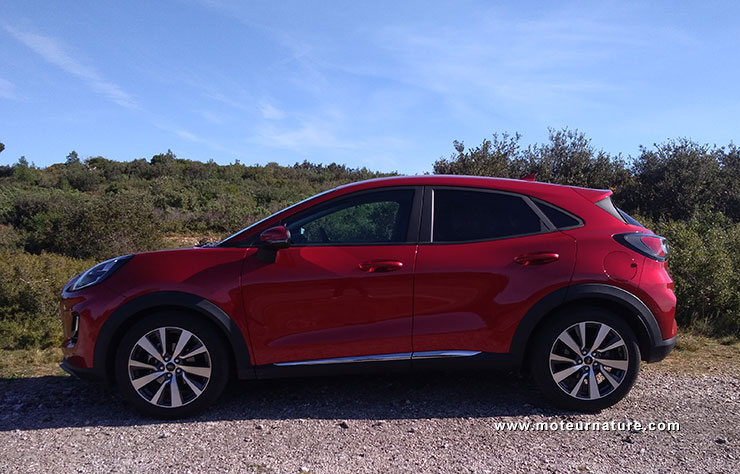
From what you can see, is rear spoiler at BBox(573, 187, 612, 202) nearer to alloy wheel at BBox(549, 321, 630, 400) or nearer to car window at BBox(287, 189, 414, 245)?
alloy wheel at BBox(549, 321, 630, 400)

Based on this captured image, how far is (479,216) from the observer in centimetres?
434

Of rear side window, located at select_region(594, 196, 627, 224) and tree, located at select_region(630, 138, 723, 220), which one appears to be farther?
tree, located at select_region(630, 138, 723, 220)

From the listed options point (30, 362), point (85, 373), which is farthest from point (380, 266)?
point (30, 362)

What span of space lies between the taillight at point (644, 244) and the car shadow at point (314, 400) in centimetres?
130

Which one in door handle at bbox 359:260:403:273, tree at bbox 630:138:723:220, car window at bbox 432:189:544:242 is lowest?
door handle at bbox 359:260:403:273

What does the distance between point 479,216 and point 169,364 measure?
246cm

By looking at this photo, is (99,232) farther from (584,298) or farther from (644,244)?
(644,244)

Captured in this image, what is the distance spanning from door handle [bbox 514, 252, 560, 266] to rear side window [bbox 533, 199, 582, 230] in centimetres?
25

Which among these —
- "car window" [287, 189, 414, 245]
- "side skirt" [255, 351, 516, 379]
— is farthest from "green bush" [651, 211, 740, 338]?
"car window" [287, 189, 414, 245]

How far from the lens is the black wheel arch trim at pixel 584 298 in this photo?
4.12 meters

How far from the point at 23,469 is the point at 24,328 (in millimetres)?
3963

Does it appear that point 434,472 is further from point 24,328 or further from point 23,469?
point 24,328

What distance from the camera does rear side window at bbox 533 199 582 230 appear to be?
169 inches

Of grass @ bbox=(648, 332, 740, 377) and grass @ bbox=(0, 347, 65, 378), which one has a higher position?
grass @ bbox=(648, 332, 740, 377)
